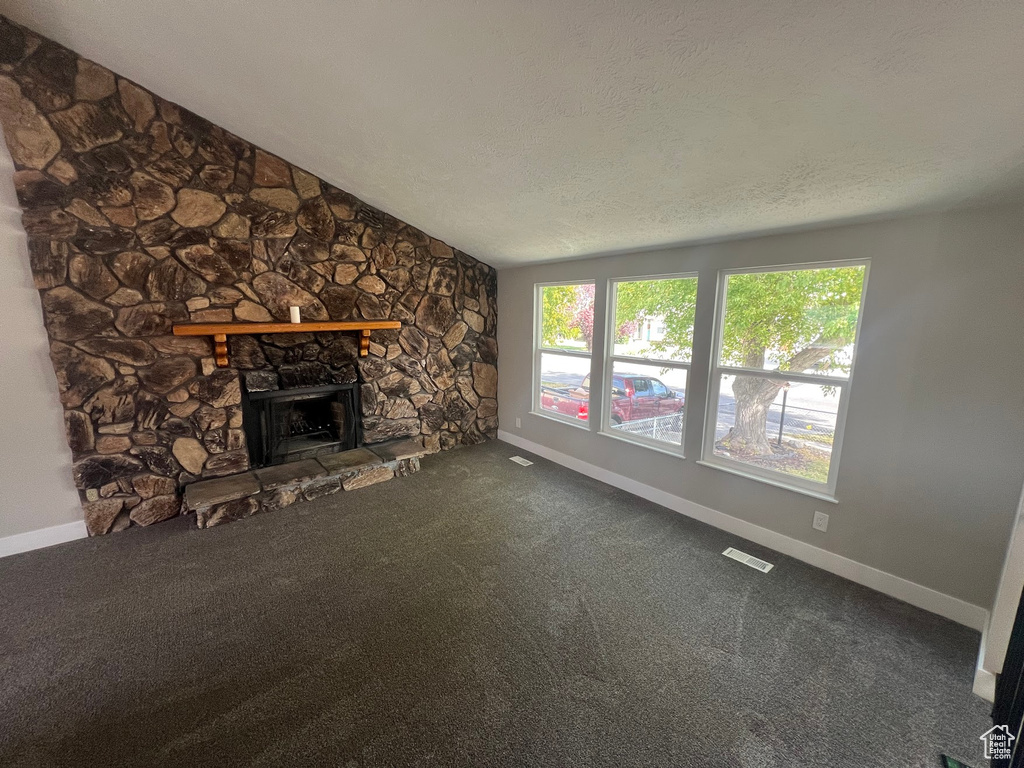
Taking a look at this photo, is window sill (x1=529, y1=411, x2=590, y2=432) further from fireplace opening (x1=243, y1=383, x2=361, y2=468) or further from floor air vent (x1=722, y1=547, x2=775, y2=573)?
fireplace opening (x1=243, y1=383, x2=361, y2=468)

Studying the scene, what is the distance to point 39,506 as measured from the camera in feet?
8.82

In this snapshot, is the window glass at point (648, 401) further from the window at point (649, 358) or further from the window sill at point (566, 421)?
the window sill at point (566, 421)

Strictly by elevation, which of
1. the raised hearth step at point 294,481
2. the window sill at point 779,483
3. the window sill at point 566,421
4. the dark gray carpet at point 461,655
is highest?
the window sill at point 566,421

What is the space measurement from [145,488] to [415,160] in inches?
120

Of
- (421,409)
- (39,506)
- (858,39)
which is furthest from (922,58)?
(39,506)

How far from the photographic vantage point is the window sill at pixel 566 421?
4013 mm

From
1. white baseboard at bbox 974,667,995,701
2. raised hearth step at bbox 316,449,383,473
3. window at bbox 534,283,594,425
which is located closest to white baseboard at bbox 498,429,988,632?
white baseboard at bbox 974,667,995,701

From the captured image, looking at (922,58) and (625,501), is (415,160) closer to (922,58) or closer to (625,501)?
(922,58)

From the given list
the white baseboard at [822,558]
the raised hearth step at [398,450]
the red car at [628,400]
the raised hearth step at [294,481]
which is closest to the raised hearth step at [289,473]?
the raised hearth step at [294,481]

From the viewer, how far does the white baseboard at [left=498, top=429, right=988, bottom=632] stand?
6.89 feet

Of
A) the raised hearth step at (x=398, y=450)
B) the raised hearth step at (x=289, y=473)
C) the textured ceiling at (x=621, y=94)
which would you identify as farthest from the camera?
the raised hearth step at (x=398, y=450)

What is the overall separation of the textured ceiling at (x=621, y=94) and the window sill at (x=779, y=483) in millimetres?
1632

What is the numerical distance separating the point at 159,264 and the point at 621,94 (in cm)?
322

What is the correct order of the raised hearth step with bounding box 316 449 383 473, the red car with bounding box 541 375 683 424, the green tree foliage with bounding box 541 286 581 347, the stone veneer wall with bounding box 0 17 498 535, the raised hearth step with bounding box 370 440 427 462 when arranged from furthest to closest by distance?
the green tree foliage with bounding box 541 286 581 347, the raised hearth step with bounding box 370 440 427 462, the raised hearth step with bounding box 316 449 383 473, the red car with bounding box 541 375 683 424, the stone veneer wall with bounding box 0 17 498 535
